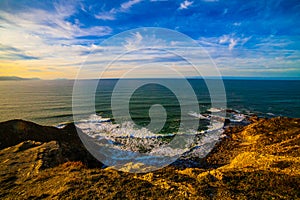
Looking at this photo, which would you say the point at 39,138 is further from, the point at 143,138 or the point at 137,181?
the point at 137,181

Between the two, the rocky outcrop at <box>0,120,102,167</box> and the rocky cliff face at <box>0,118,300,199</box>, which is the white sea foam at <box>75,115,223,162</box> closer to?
the rocky outcrop at <box>0,120,102,167</box>

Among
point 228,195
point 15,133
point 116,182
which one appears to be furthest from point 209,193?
point 15,133

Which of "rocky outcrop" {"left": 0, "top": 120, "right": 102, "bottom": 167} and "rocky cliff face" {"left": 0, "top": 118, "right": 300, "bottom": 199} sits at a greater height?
"rocky cliff face" {"left": 0, "top": 118, "right": 300, "bottom": 199}

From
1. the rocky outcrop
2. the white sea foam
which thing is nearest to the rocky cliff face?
the rocky outcrop

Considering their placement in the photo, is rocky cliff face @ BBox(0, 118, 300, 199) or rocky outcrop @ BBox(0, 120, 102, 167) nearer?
rocky cliff face @ BBox(0, 118, 300, 199)

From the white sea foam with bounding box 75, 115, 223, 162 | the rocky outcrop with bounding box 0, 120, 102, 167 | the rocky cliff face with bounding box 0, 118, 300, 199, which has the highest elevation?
the rocky cliff face with bounding box 0, 118, 300, 199

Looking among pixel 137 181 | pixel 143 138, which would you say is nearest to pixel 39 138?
pixel 143 138

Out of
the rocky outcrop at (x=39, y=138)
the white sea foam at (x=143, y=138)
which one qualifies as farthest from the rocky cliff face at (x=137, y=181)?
the white sea foam at (x=143, y=138)

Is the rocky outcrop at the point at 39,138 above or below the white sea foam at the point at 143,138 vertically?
above

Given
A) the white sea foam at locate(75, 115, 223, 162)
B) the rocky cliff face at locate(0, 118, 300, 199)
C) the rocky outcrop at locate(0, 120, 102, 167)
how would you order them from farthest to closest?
1. the white sea foam at locate(75, 115, 223, 162)
2. the rocky outcrop at locate(0, 120, 102, 167)
3. the rocky cliff face at locate(0, 118, 300, 199)

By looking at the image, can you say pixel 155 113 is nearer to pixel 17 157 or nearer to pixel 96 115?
pixel 96 115

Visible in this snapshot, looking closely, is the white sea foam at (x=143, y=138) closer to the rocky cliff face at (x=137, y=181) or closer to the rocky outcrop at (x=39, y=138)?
the rocky outcrop at (x=39, y=138)
